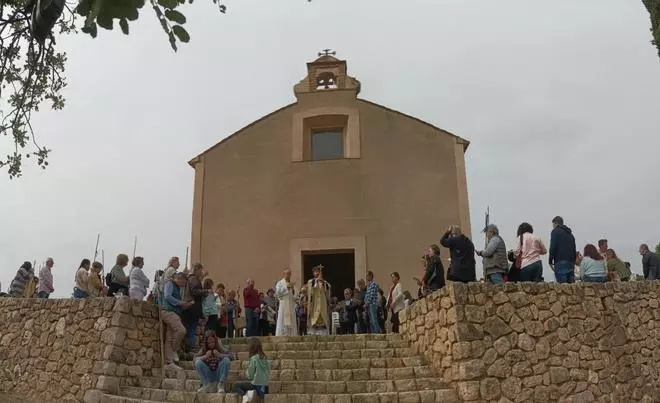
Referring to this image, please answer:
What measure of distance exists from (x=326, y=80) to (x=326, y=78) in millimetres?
53

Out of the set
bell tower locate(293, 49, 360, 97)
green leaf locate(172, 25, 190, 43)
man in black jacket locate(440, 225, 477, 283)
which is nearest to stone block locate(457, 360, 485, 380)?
man in black jacket locate(440, 225, 477, 283)

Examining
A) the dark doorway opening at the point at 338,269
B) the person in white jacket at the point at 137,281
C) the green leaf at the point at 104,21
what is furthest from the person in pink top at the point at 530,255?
the green leaf at the point at 104,21

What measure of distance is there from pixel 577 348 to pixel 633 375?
103cm

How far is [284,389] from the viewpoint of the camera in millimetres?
7512

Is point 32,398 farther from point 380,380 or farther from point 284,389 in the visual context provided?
point 380,380

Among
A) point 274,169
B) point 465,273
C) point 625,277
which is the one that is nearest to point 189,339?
point 465,273

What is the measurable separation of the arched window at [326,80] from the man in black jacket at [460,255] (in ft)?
26.7

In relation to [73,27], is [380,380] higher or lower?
lower

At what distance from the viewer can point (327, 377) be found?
7832 millimetres

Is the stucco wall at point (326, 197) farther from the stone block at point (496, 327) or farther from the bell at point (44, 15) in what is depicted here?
the bell at point (44, 15)

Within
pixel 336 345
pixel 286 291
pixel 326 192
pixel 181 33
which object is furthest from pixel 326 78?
pixel 181 33

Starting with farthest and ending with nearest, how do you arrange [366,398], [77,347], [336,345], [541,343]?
[336,345] → [77,347] → [541,343] → [366,398]

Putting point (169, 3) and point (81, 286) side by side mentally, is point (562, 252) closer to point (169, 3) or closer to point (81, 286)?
point (169, 3)

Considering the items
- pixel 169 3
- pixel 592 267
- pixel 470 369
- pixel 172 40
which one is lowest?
pixel 470 369
